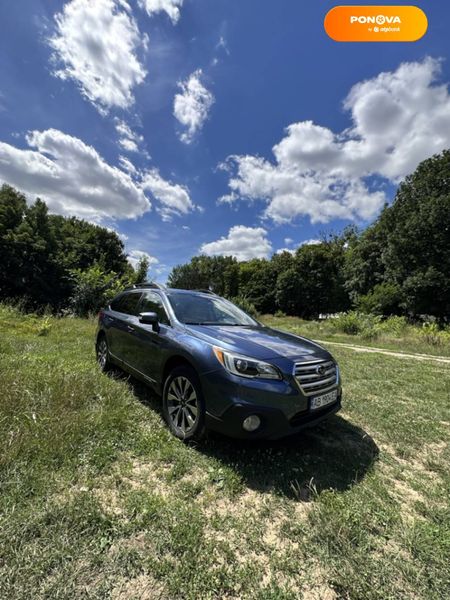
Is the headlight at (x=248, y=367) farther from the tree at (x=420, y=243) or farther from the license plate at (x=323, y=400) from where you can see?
the tree at (x=420, y=243)

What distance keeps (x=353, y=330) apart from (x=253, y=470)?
620 inches

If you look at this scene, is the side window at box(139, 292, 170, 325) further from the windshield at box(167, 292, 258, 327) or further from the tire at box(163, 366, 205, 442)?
the tire at box(163, 366, 205, 442)

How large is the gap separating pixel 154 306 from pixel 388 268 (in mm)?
26492

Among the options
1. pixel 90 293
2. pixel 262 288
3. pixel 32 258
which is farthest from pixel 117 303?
pixel 262 288

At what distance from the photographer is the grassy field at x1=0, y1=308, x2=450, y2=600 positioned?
1.54 metres

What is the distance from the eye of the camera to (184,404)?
2.93 metres

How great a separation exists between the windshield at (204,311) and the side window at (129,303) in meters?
0.71

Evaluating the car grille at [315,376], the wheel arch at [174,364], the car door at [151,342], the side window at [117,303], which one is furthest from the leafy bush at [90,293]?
the car grille at [315,376]

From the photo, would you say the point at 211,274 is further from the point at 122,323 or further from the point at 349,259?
the point at 122,323

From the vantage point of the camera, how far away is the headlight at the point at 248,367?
8.23ft

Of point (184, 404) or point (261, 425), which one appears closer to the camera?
point (261, 425)

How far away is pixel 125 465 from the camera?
2500mm

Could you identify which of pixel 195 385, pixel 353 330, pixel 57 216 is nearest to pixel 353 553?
pixel 195 385

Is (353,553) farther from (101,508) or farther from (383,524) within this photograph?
(101,508)
